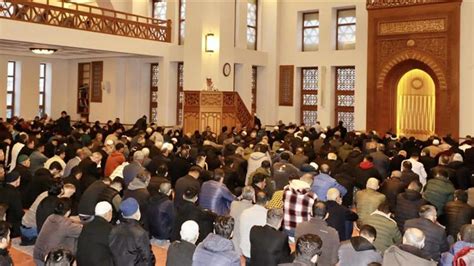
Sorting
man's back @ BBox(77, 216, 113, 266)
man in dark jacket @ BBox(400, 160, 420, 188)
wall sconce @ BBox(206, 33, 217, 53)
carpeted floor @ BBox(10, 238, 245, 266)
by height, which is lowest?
carpeted floor @ BBox(10, 238, 245, 266)

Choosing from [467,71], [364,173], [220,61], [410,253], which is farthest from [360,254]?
[220,61]

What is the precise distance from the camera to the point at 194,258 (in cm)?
513

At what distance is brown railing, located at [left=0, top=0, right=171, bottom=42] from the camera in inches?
634

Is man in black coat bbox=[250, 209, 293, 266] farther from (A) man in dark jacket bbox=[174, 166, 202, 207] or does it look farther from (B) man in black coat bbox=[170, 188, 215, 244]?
(A) man in dark jacket bbox=[174, 166, 202, 207]

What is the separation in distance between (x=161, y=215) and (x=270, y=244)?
2582mm

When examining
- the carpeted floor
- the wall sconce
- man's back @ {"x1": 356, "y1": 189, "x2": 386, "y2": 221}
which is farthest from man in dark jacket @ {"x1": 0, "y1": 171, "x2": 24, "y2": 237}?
the wall sconce

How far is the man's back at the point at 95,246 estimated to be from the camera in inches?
223

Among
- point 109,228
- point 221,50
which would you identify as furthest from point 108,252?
point 221,50

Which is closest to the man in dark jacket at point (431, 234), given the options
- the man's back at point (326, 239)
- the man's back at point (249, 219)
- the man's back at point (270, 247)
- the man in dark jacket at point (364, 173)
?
the man's back at point (326, 239)

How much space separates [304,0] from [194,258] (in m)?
18.0

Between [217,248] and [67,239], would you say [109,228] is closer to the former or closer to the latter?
[67,239]

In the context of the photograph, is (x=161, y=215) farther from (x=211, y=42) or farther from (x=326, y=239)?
(x=211, y=42)

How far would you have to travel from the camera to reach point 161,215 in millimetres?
7855

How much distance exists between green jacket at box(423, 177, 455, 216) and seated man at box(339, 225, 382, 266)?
11.6 feet
